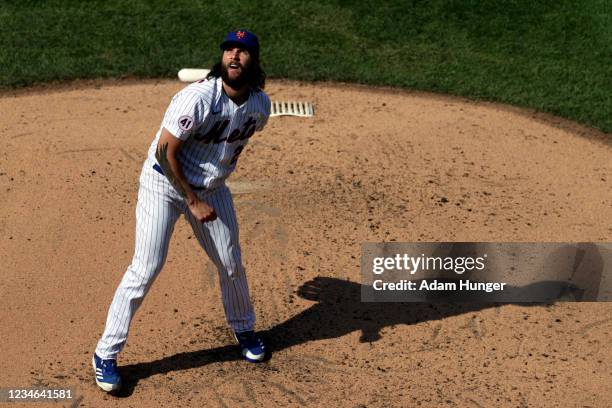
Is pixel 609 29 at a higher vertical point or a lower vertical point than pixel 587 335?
higher

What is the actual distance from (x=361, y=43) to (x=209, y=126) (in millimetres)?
5457

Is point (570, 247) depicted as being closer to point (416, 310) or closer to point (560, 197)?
point (560, 197)

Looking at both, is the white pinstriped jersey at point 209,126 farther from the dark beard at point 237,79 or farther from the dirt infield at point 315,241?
the dirt infield at point 315,241

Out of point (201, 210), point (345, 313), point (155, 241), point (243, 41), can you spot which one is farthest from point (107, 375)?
point (243, 41)

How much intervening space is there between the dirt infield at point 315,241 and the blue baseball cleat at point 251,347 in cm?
6

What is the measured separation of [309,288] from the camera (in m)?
6.77

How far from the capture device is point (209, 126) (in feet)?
17.3

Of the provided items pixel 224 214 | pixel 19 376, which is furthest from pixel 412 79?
pixel 19 376

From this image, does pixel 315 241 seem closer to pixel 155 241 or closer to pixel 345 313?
pixel 345 313

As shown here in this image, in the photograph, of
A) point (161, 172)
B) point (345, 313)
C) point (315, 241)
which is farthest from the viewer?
point (315, 241)

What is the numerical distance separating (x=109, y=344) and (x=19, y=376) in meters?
0.63

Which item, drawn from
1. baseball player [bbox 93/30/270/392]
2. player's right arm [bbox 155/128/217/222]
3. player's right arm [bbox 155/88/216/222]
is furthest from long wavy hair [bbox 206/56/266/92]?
player's right arm [bbox 155/128/217/222]

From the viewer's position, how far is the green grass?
32.0 ft

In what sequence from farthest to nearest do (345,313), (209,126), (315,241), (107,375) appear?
1. (315,241)
2. (345,313)
3. (107,375)
4. (209,126)
